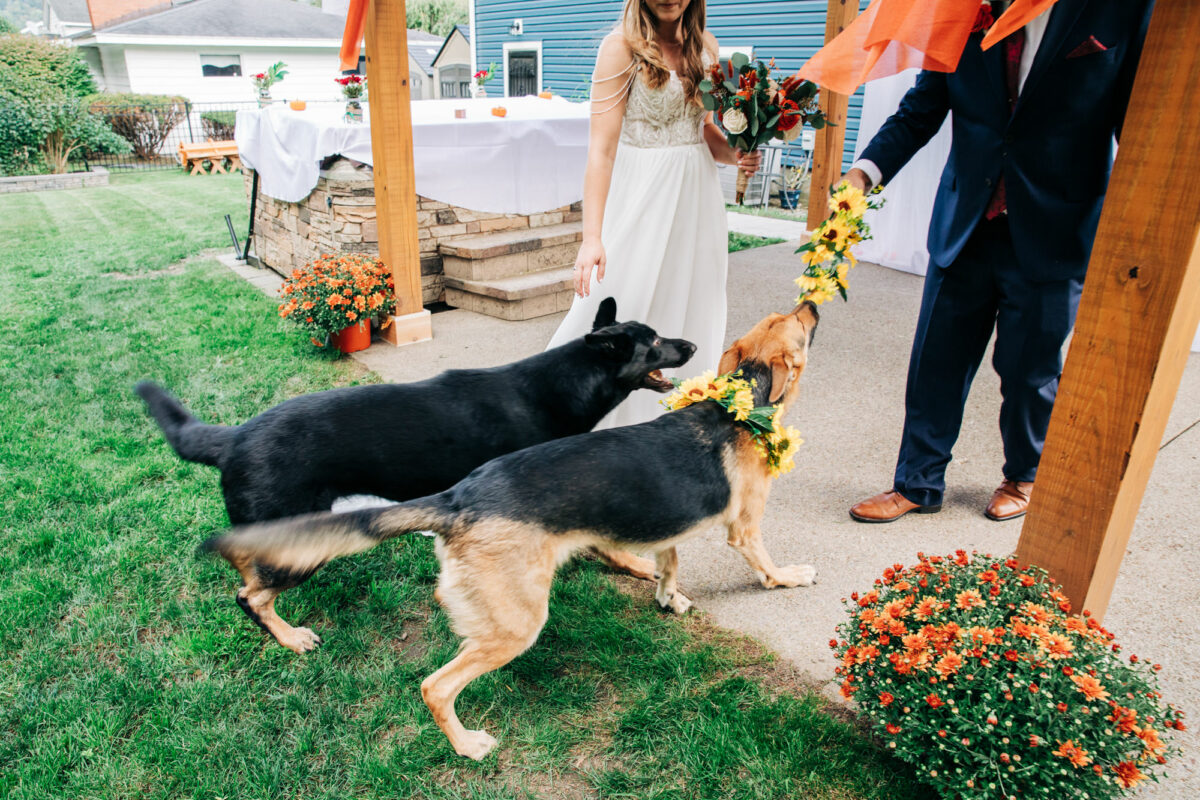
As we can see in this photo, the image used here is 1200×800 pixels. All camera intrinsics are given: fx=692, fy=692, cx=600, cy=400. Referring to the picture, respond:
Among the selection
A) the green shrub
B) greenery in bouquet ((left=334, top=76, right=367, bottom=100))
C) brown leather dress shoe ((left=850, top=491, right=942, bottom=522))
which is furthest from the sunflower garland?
the green shrub

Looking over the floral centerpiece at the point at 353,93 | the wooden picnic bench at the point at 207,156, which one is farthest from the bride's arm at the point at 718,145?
the wooden picnic bench at the point at 207,156

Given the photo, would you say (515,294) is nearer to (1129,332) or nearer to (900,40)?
(900,40)

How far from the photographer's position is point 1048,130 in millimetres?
2668

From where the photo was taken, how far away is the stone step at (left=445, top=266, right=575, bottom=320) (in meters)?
6.80

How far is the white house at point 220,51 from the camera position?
2855 centimetres

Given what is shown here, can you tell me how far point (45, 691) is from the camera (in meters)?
2.53

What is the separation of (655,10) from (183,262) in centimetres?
824

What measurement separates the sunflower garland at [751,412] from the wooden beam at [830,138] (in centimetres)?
521

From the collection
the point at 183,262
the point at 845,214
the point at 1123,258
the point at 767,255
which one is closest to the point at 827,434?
the point at 845,214

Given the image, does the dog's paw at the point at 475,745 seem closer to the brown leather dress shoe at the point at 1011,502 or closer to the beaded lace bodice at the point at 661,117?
the brown leather dress shoe at the point at 1011,502

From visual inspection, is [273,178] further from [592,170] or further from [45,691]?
[45,691]

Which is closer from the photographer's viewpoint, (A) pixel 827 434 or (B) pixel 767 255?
(A) pixel 827 434

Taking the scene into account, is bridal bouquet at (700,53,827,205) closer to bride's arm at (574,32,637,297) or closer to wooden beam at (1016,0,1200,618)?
bride's arm at (574,32,637,297)

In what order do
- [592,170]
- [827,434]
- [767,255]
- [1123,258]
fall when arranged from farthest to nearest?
[767,255]
[827,434]
[592,170]
[1123,258]
